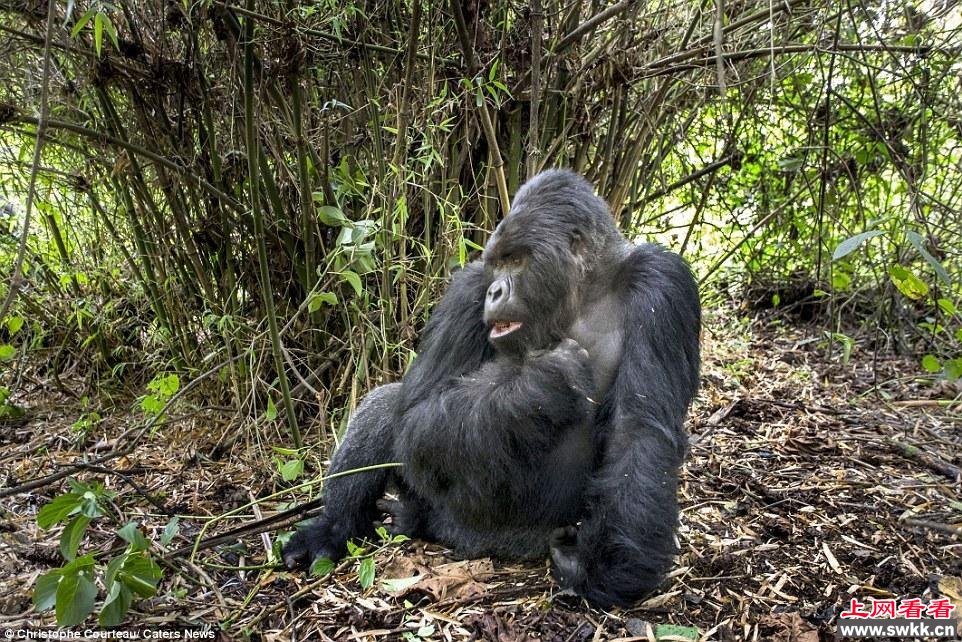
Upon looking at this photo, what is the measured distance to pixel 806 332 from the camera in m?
7.84

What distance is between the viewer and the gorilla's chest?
3.65m

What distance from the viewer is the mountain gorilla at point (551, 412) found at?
3.30 m

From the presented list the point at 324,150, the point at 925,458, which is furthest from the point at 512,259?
the point at 925,458

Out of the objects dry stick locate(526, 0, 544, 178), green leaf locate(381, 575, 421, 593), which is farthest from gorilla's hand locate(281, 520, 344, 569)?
dry stick locate(526, 0, 544, 178)

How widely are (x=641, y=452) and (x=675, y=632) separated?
730 mm

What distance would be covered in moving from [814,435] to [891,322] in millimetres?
2298

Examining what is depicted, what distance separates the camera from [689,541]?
3863 mm

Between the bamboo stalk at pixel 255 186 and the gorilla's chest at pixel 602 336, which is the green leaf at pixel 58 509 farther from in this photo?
the gorilla's chest at pixel 602 336

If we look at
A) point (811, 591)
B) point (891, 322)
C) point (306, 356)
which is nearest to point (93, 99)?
point (306, 356)

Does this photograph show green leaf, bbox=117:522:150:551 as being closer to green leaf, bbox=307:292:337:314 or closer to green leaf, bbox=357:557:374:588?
green leaf, bbox=357:557:374:588

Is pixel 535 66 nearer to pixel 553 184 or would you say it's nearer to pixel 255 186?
pixel 553 184

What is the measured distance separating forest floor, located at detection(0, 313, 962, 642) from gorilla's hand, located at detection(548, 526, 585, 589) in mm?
84

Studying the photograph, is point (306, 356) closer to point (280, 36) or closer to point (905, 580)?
point (280, 36)

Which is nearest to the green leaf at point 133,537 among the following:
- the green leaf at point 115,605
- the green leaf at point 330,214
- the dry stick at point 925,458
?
the green leaf at point 115,605
